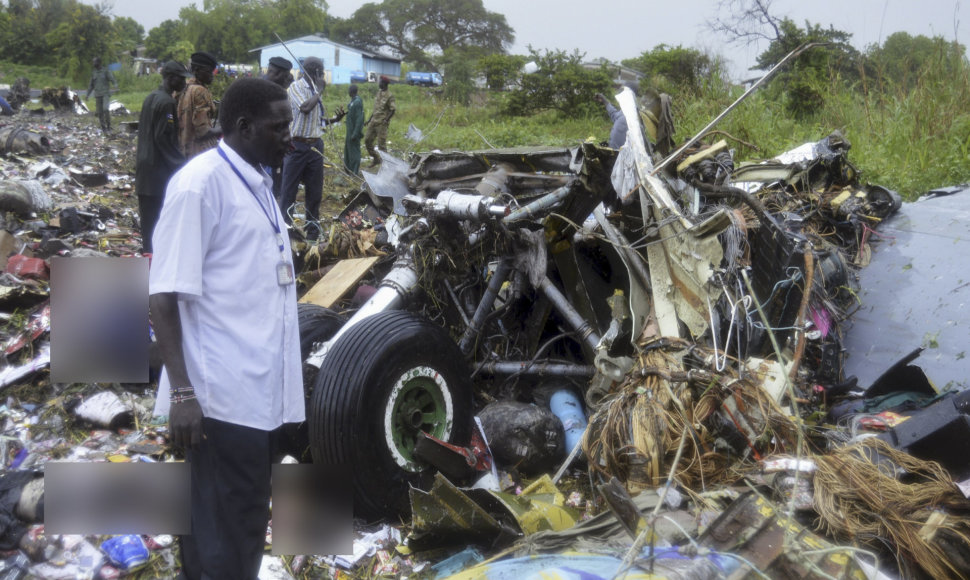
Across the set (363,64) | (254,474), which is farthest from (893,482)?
(363,64)

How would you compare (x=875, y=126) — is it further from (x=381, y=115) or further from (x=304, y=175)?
(x=381, y=115)

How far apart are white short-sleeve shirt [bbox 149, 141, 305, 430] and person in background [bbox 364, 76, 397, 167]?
9768 millimetres

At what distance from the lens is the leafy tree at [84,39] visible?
112 feet

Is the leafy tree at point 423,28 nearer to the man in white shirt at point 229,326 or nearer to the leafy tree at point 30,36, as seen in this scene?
the leafy tree at point 30,36

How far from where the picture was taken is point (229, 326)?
6.88 ft

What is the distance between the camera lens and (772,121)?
10477mm

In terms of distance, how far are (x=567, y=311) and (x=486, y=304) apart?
526 mm

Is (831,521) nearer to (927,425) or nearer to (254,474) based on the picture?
(927,425)

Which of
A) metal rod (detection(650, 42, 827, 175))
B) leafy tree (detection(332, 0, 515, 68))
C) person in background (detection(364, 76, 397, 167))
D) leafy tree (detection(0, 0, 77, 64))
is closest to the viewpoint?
metal rod (detection(650, 42, 827, 175))

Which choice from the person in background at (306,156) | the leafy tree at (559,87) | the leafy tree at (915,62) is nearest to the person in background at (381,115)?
the person in background at (306,156)

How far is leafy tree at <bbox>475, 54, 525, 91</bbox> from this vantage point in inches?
1136

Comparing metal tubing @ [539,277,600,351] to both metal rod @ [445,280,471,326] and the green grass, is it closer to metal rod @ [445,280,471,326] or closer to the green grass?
metal rod @ [445,280,471,326]

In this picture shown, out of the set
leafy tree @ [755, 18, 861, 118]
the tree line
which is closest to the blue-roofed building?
the tree line

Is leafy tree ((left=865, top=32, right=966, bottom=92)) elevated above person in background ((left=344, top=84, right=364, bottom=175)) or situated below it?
above
